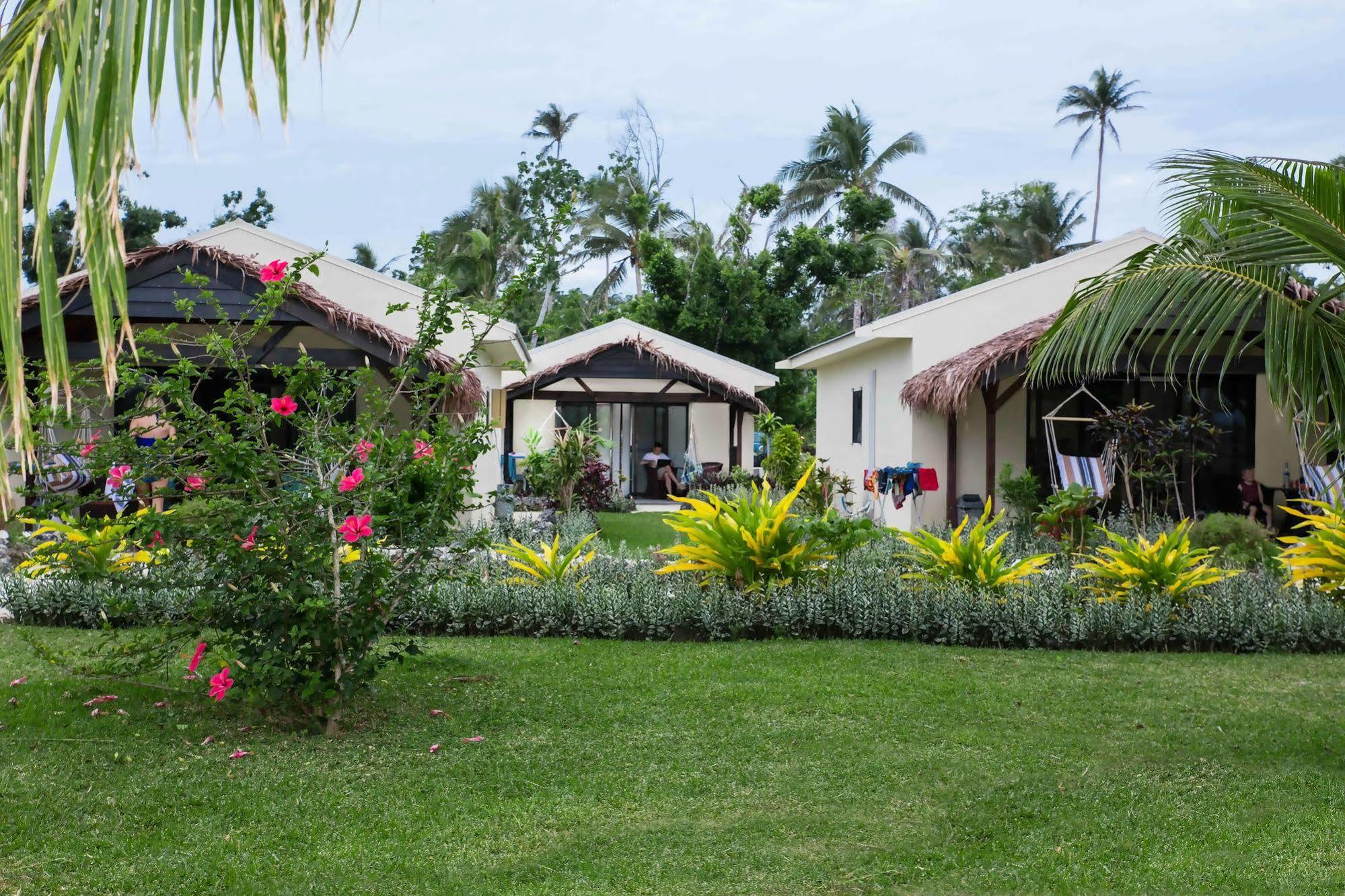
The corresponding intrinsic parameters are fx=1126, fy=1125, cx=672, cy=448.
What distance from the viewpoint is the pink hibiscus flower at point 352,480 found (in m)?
4.80

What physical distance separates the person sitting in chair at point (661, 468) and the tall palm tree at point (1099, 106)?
27.8 m

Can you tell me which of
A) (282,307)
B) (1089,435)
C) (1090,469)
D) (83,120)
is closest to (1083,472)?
(1090,469)

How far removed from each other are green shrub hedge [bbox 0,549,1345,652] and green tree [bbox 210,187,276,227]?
1185 inches

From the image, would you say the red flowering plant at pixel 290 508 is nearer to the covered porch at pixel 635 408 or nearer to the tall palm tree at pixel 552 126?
the covered porch at pixel 635 408

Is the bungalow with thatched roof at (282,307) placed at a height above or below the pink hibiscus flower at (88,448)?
above

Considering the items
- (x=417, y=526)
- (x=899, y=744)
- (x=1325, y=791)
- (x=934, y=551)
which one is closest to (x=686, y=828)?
(x=899, y=744)

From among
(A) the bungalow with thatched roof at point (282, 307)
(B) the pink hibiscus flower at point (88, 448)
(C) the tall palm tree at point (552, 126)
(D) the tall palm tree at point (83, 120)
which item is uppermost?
(C) the tall palm tree at point (552, 126)

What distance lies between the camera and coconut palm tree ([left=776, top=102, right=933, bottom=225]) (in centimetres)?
3762

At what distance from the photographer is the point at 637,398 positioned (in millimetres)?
20906

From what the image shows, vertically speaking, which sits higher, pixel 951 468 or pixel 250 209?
pixel 250 209

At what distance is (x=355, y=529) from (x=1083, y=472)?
9397 mm

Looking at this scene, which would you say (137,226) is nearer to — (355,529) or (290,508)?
(290,508)

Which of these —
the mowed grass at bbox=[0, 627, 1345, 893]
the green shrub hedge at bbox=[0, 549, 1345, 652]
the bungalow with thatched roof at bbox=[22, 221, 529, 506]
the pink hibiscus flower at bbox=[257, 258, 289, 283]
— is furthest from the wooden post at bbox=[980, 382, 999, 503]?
the pink hibiscus flower at bbox=[257, 258, 289, 283]

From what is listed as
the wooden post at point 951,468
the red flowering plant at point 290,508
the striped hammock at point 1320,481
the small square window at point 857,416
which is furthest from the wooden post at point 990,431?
the red flowering plant at point 290,508
